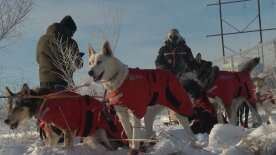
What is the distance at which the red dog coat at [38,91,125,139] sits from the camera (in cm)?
571

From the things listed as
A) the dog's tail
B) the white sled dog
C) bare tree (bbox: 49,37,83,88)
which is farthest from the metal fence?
the white sled dog

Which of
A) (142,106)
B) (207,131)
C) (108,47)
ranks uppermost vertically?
(108,47)

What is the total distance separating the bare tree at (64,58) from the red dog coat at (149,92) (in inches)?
74.6

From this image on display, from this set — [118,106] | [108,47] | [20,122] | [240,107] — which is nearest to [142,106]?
[118,106]

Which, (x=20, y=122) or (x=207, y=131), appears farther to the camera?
(x=207, y=131)

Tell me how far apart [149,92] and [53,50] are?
2084 mm

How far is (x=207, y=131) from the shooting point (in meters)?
7.55

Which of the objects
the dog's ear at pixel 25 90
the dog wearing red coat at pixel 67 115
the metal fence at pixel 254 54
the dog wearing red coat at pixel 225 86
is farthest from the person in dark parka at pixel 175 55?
the metal fence at pixel 254 54

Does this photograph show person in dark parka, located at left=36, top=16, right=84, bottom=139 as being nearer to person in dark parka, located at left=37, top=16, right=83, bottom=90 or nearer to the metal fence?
person in dark parka, located at left=37, top=16, right=83, bottom=90

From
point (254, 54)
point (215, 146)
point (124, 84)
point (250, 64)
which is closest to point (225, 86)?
point (250, 64)

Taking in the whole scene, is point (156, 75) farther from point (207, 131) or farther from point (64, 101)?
point (207, 131)

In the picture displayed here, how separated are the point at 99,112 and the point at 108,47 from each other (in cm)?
74

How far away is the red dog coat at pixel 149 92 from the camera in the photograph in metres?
5.69

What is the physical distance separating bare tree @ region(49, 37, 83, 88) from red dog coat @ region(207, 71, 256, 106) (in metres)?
2.06
